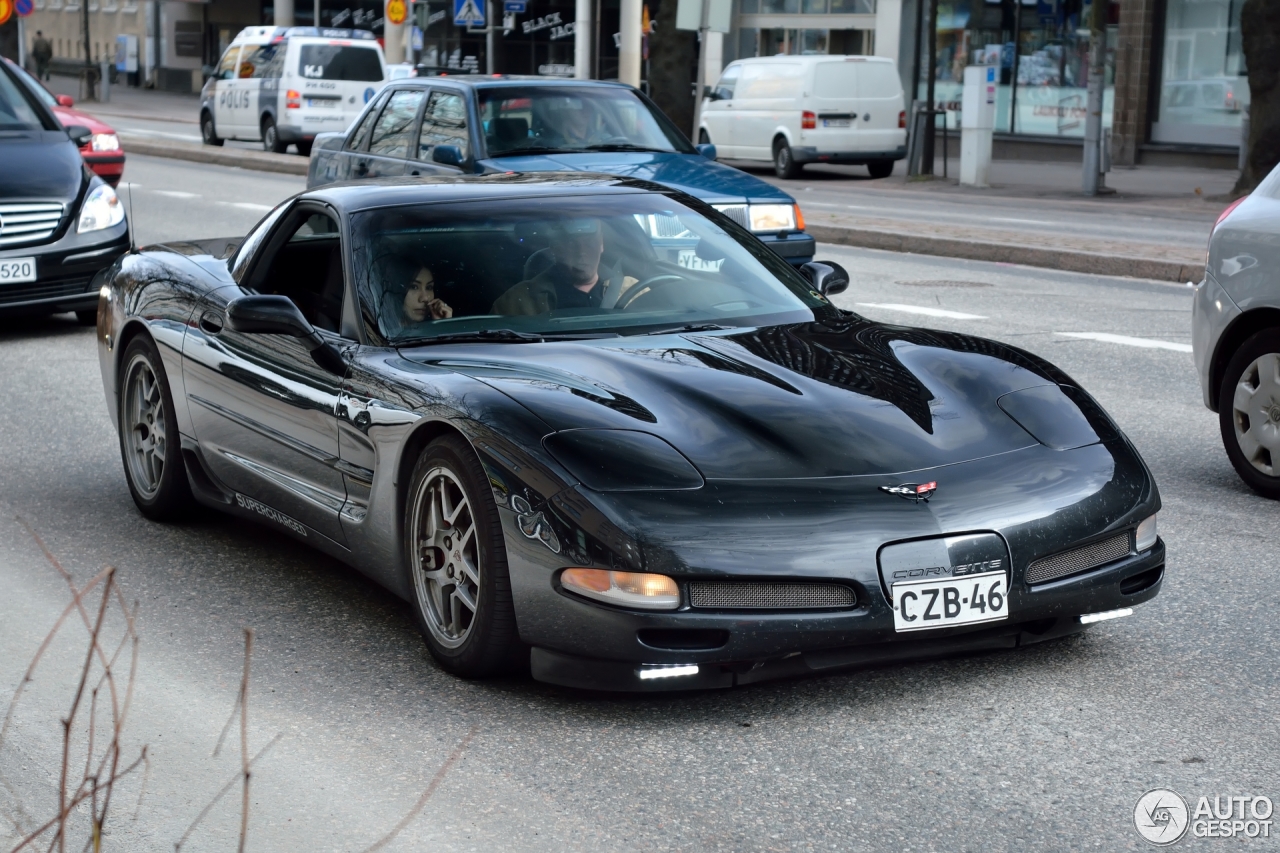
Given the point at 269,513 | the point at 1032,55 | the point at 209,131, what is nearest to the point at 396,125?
the point at 269,513

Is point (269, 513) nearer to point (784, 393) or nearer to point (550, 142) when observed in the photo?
point (784, 393)

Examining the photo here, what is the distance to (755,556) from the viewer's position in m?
4.14

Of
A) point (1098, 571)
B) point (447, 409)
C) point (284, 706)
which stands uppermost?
point (447, 409)

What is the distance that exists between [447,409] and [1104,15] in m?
21.9

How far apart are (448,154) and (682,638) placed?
8.55 metres

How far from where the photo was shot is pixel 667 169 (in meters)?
12.3

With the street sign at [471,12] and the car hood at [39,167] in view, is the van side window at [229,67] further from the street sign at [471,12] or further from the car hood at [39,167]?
the car hood at [39,167]

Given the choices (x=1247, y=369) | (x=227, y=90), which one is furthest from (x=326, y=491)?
(x=227, y=90)

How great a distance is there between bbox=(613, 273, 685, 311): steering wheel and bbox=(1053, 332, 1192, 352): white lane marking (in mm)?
5885

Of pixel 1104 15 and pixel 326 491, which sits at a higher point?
pixel 1104 15

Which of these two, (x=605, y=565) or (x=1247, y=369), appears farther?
(x=1247, y=369)

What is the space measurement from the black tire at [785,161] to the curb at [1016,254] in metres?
10.9

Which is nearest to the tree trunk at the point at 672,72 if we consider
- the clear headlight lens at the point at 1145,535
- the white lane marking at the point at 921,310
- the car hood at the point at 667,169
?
the white lane marking at the point at 921,310

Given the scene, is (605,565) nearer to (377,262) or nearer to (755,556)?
(755,556)
